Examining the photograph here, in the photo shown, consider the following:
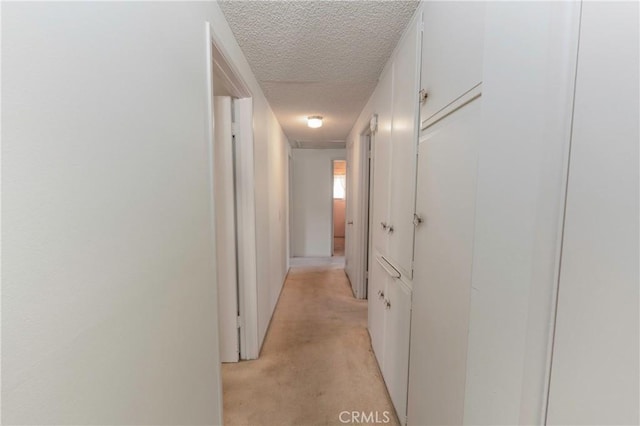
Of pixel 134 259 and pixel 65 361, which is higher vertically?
pixel 134 259

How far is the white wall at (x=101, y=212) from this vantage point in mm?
438

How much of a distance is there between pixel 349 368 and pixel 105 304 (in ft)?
6.16

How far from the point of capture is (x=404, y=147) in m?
1.42

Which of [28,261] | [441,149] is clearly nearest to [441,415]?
[441,149]

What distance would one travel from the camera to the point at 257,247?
6.97ft

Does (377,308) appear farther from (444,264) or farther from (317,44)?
(317,44)

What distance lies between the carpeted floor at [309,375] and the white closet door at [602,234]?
1461mm

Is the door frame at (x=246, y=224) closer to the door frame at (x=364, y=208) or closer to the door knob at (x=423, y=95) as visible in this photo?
the door knob at (x=423, y=95)

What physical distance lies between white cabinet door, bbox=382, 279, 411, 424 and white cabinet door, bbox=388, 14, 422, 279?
17 cm

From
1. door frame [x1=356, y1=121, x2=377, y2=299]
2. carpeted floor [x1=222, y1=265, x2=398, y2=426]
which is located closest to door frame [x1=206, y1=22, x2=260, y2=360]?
carpeted floor [x1=222, y1=265, x2=398, y2=426]

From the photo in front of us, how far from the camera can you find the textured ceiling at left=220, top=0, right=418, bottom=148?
1247 mm

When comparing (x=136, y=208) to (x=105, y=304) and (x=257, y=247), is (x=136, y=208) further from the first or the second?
(x=257, y=247)

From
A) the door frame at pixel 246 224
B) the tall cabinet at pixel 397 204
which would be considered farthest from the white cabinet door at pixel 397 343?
the door frame at pixel 246 224

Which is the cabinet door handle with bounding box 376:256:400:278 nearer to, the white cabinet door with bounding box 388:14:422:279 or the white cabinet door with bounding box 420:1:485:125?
the white cabinet door with bounding box 388:14:422:279
